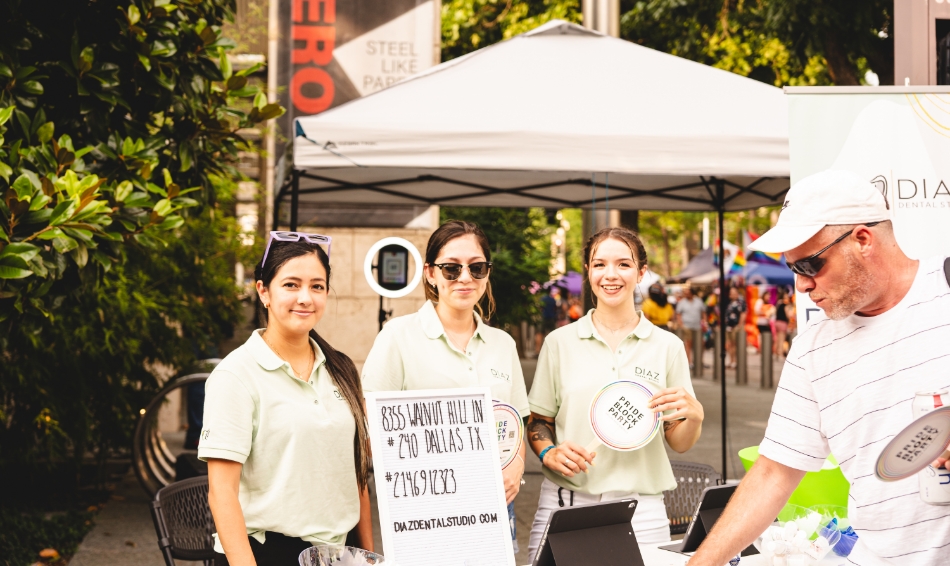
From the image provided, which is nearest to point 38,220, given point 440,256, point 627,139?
point 440,256

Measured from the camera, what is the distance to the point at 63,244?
10.9 ft

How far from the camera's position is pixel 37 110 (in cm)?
408

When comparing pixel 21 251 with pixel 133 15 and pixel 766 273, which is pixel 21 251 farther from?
pixel 766 273

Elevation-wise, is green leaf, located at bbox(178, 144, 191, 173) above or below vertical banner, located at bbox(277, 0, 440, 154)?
below

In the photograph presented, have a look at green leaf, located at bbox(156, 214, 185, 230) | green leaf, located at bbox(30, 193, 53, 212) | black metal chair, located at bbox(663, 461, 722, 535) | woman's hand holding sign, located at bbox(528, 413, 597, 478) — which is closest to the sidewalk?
black metal chair, located at bbox(663, 461, 722, 535)

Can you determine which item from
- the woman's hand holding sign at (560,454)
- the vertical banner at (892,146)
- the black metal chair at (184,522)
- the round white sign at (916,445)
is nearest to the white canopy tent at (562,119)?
the vertical banner at (892,146)

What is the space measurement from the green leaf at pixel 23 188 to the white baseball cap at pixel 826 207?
269 cm

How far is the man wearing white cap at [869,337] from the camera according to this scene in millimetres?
1929

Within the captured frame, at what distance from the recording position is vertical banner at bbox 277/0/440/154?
9.97 meters

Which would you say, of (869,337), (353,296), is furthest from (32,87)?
(353,296)

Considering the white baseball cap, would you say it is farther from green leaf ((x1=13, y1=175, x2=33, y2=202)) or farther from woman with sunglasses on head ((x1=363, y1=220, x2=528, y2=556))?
green leaf ((x1=13, y1=175, x2=33, y2=202))

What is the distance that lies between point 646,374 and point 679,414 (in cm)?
25

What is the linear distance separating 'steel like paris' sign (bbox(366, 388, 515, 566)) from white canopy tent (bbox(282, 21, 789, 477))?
2064mm

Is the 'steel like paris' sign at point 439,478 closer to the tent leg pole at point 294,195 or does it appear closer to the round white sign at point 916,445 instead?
the round white sign at point 916,445
